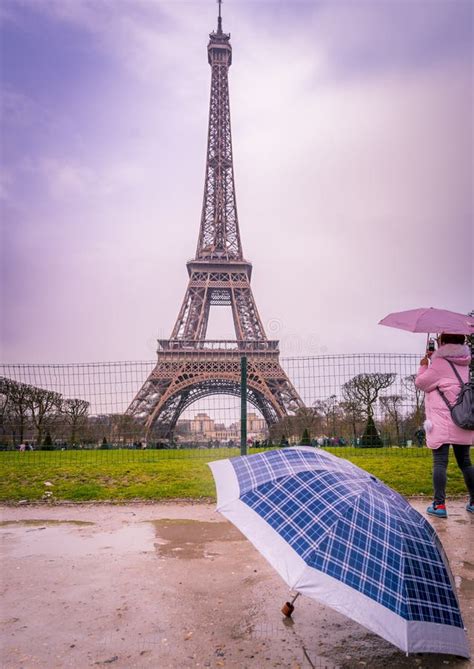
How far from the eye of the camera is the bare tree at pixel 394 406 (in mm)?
12720

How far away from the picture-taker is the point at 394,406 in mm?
13359

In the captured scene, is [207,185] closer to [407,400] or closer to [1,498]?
[407,400]

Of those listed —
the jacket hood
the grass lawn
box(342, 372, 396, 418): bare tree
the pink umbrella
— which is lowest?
the grass lawn

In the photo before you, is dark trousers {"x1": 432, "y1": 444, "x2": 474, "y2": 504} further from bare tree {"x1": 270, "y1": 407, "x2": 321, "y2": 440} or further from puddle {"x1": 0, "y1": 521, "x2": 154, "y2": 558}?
bare tree {"x1": 270, "y1": 407, "x2": 321, "y2": 440}

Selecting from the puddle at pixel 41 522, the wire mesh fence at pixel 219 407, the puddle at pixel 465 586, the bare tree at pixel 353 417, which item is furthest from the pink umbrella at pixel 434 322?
the bare tree at pixel 353 417

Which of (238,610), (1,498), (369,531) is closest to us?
(369,531)

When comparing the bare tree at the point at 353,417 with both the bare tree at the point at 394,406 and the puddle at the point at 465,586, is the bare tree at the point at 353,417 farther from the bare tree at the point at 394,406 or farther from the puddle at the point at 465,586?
→ the puddle at the point at 465,586

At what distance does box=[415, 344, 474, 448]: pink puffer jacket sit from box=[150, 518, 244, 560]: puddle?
257cm

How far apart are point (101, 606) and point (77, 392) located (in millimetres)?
7852

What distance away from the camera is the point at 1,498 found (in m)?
8.10

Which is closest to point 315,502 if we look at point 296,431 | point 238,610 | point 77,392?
point 238,610

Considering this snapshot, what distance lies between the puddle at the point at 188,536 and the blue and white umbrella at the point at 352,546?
7.39 ft

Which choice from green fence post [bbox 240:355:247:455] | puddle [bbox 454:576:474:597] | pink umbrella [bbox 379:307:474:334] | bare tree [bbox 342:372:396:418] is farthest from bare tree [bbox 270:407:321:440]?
puddle [bbox 454:576:474:597]

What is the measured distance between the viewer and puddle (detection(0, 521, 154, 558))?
5.27m
